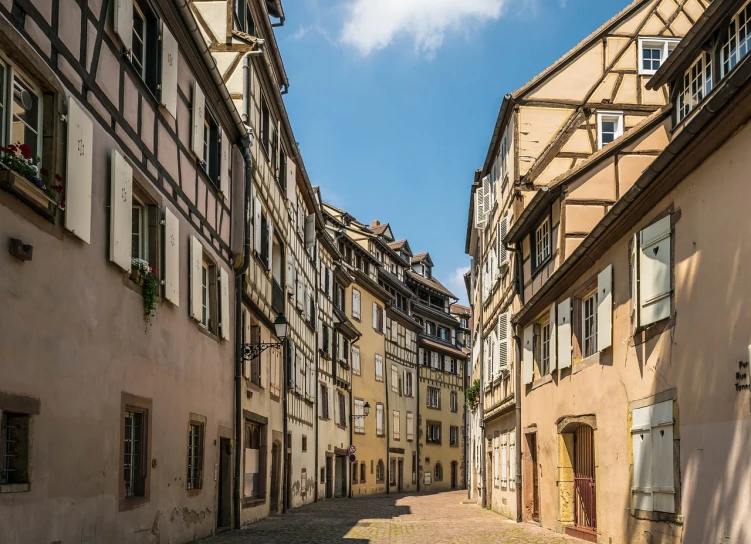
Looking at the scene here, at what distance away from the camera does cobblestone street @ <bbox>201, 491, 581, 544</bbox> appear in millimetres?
15461

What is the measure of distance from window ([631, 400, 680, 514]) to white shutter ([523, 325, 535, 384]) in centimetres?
762

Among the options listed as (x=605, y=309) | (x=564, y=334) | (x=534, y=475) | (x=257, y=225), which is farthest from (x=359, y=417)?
(x=605, y=309)

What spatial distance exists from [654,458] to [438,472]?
43324mm

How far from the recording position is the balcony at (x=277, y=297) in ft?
74.7

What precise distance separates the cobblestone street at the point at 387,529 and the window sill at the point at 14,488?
6.83m

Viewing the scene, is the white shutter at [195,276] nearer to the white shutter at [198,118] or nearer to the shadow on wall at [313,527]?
the white shutter at [198,118]

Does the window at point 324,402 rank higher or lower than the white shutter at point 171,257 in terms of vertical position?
lower

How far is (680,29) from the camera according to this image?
21781 millimetres

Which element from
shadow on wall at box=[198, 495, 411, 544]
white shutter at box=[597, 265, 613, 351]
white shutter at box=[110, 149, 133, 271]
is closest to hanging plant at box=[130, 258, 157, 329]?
white shutter at box=[110, 149, 133, 271]

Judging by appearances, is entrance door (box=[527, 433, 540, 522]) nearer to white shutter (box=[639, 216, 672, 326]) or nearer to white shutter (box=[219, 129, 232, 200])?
white shutter (box=[219, 129, 232, 200])

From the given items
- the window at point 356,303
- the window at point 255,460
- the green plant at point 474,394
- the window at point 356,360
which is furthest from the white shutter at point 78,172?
the window at point 356,303

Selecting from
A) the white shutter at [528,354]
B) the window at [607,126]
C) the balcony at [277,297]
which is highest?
the window at [607,126]

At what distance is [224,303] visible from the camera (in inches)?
642

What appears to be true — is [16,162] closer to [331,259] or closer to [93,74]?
[93,74]
